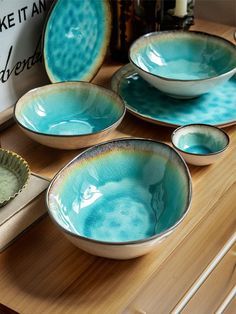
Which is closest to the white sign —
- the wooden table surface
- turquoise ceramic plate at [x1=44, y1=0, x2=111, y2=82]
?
turquoise ceramic plate at [x1=44, y1=0, x2=111, y2=82]

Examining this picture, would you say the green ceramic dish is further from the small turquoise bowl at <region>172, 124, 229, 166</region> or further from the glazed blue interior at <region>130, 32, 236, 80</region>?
the glazed blue interior at <region>130, 32, 236, 80</region>

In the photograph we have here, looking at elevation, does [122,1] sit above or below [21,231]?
above

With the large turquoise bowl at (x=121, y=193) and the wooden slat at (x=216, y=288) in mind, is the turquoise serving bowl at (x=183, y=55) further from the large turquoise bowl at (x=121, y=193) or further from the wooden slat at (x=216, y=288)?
the wooden slat at (x=216, y=288)

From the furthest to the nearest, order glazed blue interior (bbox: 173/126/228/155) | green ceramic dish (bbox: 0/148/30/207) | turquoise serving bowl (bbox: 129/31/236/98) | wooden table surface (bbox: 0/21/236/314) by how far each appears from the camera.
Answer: turquoise serving bowl (bbox: 129/31/236/98)
glazed blue interior (bbox: 173/126/228/155)
green ceramic dish (bbox: 0/148/30/207)
wooden table surface (bbox: 0/21/236/314)

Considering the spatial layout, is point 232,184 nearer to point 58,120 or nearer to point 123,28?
point 58,120

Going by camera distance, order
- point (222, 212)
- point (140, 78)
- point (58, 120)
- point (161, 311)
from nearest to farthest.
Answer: point (161, 311)
point (222, 212)
point (58, 120)
point (140, 78)

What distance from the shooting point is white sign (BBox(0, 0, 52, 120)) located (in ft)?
2.88

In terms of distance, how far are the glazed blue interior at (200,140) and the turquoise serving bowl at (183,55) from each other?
12cm

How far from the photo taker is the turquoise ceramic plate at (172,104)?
919mm

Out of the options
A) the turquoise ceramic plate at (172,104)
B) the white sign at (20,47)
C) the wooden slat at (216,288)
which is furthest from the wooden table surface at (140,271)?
the white sign at (20,47)

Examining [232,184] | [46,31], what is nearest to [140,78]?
[46,31]

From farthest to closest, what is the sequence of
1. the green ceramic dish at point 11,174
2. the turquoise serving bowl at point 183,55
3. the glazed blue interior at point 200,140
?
the turquoise serving bowl at point 183,55 < the glazed blue interior at point 200,140 < the green ceramic dish at point 11,174

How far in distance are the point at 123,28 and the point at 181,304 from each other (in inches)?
24.1

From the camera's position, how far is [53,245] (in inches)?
27.8
